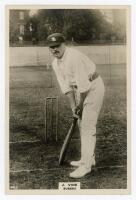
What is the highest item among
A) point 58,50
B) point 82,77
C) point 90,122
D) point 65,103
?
point 58,50

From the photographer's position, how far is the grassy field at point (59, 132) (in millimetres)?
2600

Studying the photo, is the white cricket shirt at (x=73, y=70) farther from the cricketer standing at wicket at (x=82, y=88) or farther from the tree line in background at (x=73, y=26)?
the tree line in background at (x=73, y=26)

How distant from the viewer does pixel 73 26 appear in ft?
8.67

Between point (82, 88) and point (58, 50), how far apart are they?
11.3 inches

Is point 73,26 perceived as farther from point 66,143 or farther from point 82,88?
point 66,143

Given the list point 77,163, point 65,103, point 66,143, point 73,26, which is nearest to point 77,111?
point 65,103

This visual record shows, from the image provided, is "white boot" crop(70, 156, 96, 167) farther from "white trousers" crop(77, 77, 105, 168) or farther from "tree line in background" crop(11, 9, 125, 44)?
"tree line in background" crop(11, 9, 125, 44)

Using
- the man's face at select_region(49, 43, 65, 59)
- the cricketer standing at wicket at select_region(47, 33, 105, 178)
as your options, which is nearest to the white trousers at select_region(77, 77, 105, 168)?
the cricketer standing at wicket at select_region(47, 33, 105, 178)

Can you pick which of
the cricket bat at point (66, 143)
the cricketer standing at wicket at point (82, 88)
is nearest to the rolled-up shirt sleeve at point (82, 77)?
the cricketer standing at wicket at point (82, 88)

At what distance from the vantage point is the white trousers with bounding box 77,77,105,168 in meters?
2.60

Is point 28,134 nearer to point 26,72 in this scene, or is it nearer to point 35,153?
point 35,153

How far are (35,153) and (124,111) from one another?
0.61 m

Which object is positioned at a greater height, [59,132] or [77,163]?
[59,132]

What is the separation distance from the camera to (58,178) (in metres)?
2.59
